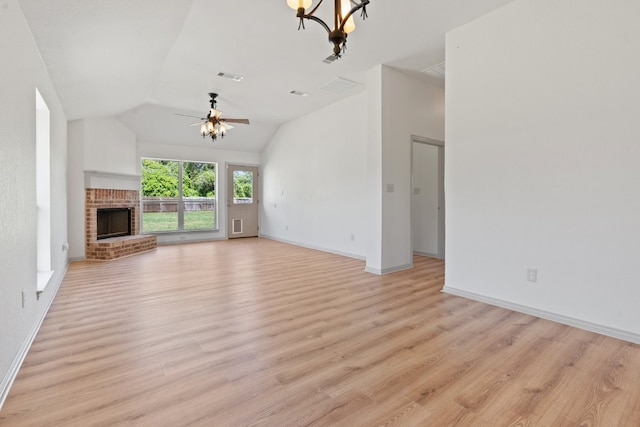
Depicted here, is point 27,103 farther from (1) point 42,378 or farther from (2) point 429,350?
(2) point 429,350

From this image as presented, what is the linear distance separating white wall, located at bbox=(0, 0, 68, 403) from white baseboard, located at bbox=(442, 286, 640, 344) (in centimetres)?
Result: 392

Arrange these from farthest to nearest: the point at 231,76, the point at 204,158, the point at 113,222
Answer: the point at 204,158
the point at 113,222
the point at 231,76

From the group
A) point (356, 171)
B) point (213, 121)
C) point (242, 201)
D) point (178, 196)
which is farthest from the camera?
point (242, 201)

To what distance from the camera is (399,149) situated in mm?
4812

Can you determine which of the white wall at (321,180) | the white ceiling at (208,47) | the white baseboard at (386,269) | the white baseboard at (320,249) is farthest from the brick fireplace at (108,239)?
the white baseboard at (386,269)

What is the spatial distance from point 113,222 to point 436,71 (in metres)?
6.94

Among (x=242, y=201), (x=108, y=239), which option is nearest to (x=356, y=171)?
(x=242, y=201)

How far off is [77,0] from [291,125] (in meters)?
5.75

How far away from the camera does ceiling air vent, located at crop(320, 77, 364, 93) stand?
5195 mm

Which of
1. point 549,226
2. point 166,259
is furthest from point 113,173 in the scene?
point 549,226

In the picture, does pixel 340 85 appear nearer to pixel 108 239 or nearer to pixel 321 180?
pixel 321 180

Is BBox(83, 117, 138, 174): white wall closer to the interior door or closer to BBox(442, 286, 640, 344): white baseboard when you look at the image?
the interior door

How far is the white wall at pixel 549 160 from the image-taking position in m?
2.54

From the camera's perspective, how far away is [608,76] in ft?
8.53
